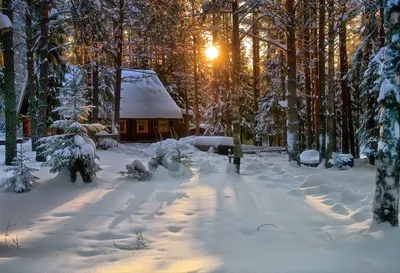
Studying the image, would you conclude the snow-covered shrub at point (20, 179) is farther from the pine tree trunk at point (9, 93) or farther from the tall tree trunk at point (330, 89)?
the tall tree trunk at point (330, 89)

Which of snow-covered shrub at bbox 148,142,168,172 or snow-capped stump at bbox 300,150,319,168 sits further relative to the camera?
snow-capped stump at bbox 300,150,319,168

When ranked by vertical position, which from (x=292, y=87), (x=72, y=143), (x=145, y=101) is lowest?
(x=72, y=143)

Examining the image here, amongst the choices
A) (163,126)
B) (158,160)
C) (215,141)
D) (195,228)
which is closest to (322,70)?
(158,160)

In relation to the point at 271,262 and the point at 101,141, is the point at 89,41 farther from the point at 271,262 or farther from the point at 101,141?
the point at 101,141

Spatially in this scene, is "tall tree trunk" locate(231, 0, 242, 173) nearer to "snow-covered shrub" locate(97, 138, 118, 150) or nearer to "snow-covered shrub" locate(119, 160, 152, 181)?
"snow-covered shrub" locate(119, 160, 152, 181)

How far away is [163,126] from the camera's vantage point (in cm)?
3597

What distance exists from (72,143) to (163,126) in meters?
26.5

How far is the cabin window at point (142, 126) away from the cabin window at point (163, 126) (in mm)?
1369

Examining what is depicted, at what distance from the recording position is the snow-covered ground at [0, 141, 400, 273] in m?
4.33

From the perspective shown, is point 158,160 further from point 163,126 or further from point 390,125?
point 163,126

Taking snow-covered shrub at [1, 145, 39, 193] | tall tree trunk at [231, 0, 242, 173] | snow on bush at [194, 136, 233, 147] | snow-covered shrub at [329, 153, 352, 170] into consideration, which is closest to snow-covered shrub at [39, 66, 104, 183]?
snow-covered shrub at [1, 145, 39, 193]

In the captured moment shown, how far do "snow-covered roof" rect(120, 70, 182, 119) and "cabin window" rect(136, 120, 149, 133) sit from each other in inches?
78.2

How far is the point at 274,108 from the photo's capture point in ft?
90.8

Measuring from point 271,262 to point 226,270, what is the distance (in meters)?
0.63
